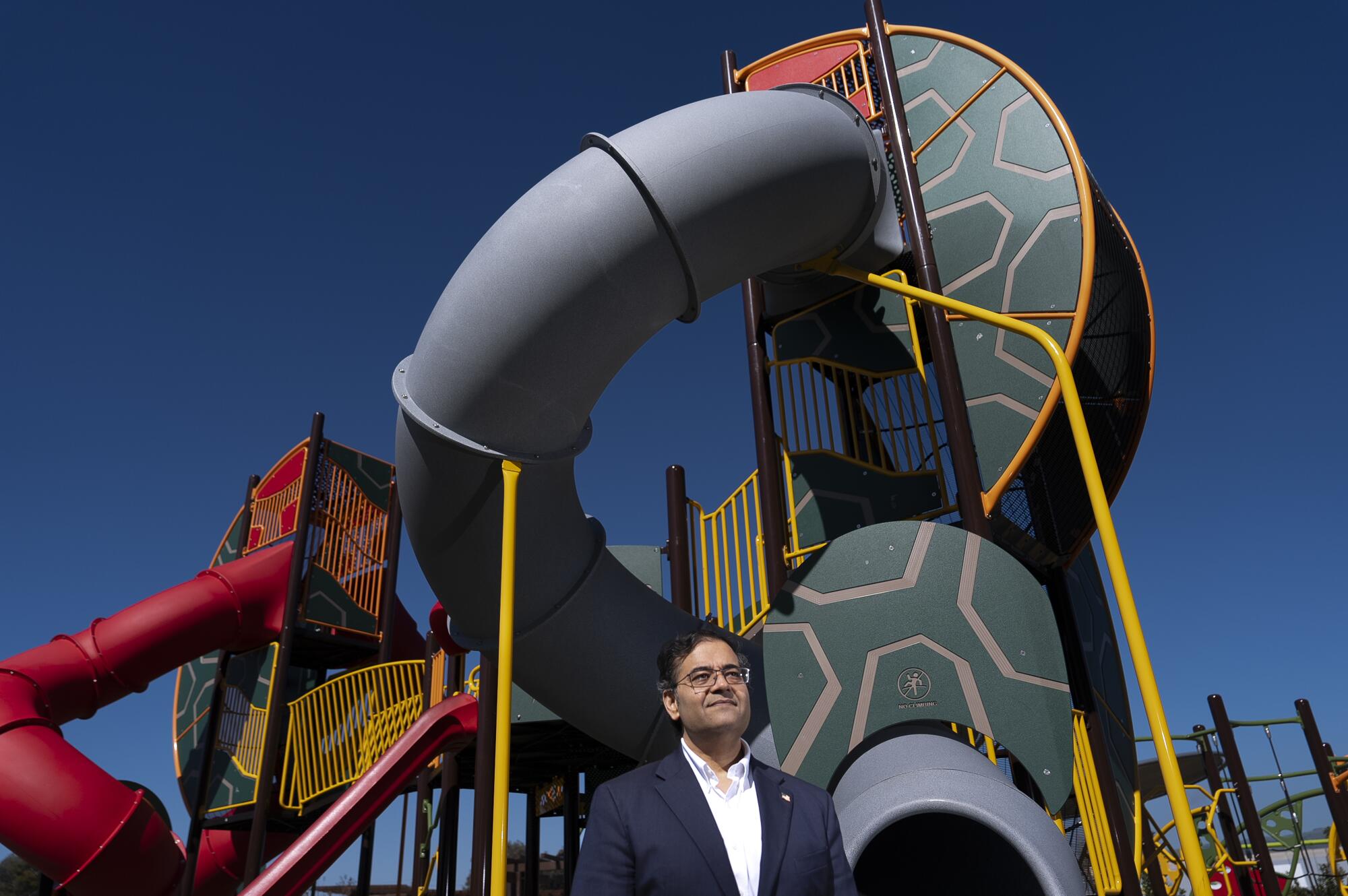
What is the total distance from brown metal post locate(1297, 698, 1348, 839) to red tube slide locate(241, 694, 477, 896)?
44.1 feet

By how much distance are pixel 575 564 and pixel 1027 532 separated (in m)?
2.98

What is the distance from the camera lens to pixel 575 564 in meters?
4.58

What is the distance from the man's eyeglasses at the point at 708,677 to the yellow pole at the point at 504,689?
43.3 inches

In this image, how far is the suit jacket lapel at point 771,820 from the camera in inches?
72.0

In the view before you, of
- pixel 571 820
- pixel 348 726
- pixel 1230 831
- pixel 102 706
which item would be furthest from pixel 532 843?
pixel 1230 831

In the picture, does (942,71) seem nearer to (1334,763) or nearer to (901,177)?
(901,177)

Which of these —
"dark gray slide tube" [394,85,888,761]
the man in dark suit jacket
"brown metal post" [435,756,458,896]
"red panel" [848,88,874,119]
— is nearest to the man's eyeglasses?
the man in dark suit jacket

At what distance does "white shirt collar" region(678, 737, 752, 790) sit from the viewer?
1.97 meters

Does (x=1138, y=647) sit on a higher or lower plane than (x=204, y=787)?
lower

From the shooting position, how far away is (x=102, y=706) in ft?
35.6

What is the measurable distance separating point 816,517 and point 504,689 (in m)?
3.13

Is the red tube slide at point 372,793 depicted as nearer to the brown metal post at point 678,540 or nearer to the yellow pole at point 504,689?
the brown metal post at point 678,540

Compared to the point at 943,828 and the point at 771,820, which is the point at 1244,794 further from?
the point at 771,820

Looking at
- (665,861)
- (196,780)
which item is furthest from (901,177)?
(196,780)
